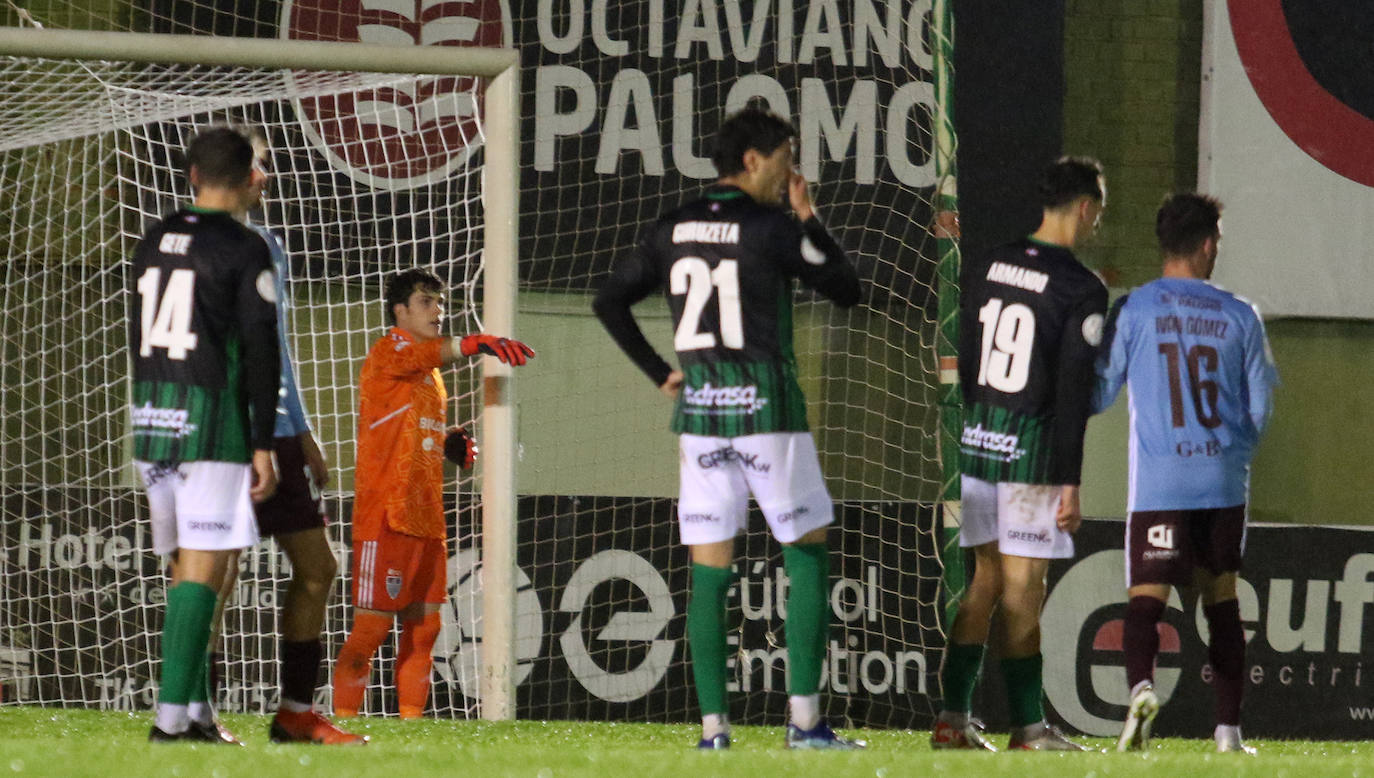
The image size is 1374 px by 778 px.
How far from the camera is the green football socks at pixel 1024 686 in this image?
14.9ft

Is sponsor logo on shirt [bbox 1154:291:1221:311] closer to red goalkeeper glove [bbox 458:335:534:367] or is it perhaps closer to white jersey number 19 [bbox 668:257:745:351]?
white jersey number 19 [bbox 668:257:745:351]

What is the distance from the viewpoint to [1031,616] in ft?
14.7

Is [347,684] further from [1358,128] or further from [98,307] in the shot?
[1358,128]

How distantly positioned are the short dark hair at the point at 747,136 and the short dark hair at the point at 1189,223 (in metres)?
1.16

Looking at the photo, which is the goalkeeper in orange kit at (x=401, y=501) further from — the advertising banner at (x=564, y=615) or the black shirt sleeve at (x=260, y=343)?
the black shirt sleeve at (x=260, y=343)

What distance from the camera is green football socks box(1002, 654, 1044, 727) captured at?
454 centimetres

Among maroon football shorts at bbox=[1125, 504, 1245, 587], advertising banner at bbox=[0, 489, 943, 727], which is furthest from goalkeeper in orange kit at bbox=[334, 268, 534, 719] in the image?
maroon football shorts at bbox=[1125, 504, 1245, 587]

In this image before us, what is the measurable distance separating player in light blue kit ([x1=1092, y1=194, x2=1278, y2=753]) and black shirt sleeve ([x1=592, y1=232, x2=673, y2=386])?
119cm

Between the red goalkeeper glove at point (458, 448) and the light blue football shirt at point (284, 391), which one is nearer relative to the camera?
the light blue football shirt at point (284, 391)

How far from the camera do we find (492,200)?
575 centimetres

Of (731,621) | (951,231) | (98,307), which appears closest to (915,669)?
(731,621)

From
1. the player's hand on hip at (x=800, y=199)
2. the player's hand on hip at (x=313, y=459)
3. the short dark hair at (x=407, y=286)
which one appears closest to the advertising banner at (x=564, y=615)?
the short dark hair at (x=407, y=286)

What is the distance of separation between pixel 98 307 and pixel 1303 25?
625 centimetres

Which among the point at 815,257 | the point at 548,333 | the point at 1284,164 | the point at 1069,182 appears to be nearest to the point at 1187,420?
the point at 1069,182
